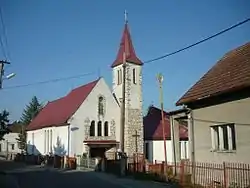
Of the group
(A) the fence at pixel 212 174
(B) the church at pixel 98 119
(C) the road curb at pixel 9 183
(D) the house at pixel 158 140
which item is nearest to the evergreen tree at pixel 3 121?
(C) the road curb at pixel 9 183

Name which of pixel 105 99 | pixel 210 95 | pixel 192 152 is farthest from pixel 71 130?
pixel 210 95

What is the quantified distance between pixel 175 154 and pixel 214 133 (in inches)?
196

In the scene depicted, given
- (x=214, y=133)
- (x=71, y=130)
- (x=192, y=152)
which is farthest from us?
(x=71, y=130)

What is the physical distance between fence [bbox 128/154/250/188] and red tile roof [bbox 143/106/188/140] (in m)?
22.9

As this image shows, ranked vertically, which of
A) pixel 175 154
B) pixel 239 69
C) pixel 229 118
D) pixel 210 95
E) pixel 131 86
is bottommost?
pixel 175 154

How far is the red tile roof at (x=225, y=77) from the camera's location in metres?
17.4

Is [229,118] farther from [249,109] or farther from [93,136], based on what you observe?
[93,136]

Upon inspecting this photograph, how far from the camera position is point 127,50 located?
49281 millimetres

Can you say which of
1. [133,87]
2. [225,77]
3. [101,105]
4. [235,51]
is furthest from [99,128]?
[225,77]

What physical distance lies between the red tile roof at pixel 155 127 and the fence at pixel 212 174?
2286 centimetres

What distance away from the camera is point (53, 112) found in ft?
169

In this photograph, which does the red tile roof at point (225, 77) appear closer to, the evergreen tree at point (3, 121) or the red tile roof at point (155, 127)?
the evergreen tree at point (3, 121)

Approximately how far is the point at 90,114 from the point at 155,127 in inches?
426

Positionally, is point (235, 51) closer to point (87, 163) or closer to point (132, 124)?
point (87, 163)
